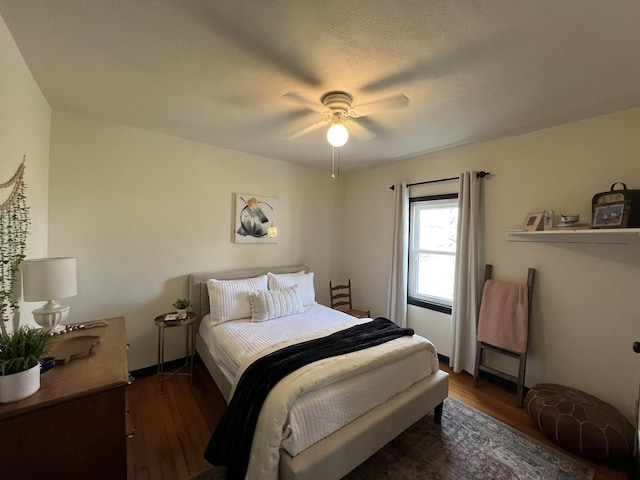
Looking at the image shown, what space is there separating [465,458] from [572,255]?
6.12ft

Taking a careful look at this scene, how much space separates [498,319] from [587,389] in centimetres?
77

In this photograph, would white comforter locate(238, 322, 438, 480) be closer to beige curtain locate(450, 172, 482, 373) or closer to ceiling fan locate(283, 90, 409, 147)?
beige curtain locate(450, 172, 482, 373)

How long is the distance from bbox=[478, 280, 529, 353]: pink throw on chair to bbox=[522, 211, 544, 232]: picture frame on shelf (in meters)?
0.56

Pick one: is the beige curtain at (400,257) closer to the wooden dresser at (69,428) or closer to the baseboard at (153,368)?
the baseboard at (153,368)

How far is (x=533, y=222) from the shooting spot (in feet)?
7.66

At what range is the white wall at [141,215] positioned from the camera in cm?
233

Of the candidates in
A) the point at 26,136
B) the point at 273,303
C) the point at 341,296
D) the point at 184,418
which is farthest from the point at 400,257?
the point at 26,136

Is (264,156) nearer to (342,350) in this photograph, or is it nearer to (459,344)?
(342,350)

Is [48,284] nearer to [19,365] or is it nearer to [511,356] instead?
[19,365]

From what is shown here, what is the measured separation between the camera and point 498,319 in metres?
2.55

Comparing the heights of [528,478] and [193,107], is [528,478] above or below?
below

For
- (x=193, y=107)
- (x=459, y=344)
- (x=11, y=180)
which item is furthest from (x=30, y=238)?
(x=459, y=344)

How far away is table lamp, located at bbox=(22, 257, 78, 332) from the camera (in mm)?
1516

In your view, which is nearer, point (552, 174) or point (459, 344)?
point (552, 174)
